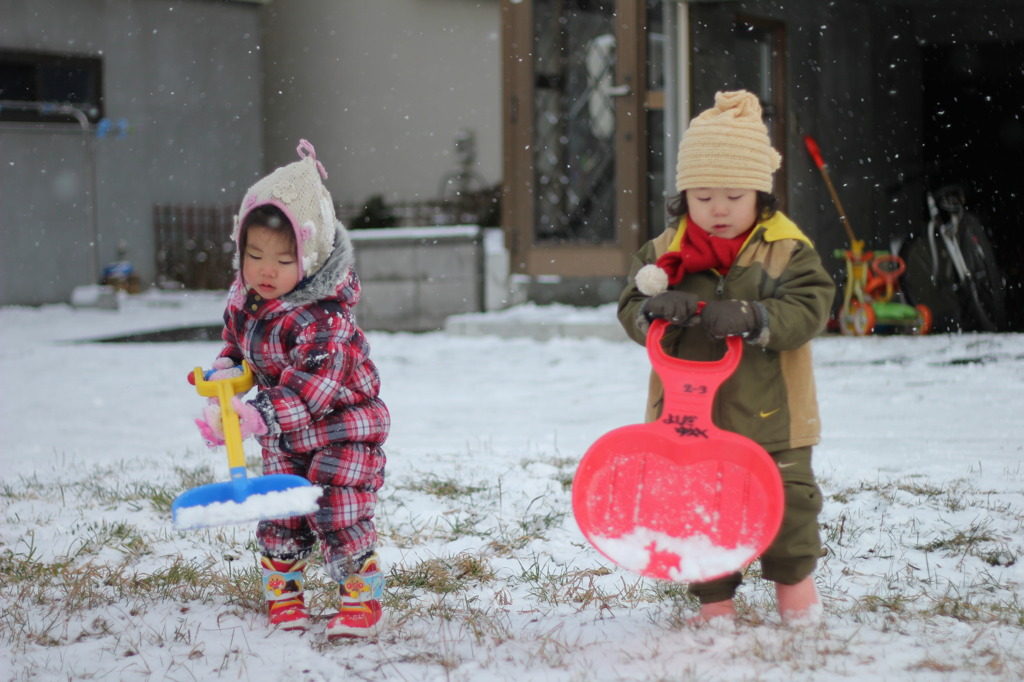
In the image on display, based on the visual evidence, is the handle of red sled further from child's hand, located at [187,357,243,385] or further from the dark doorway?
the dark doorway

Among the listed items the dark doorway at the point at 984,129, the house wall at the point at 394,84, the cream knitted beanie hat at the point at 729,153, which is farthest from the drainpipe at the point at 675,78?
the house wall at the point at 394,84

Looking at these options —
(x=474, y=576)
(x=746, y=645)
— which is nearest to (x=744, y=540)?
(x=746, y=645)

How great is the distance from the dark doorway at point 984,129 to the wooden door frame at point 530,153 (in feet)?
12.8

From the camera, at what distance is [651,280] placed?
2.18m

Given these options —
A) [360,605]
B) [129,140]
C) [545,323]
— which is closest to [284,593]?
[360,605]

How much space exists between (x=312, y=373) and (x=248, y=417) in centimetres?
16

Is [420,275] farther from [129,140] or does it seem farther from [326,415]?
[326,415]

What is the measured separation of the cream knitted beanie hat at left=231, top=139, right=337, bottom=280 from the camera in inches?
89.7

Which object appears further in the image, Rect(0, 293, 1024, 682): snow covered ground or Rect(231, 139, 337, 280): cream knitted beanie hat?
Rect(231, 139, 337, 280): cream knitted beanie hat

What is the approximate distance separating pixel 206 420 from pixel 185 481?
168 centimetres

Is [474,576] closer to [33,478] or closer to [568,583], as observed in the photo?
[568,583]

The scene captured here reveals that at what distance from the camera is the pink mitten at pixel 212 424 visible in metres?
2.18

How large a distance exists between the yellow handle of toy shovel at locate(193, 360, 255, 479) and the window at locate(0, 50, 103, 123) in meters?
13.2

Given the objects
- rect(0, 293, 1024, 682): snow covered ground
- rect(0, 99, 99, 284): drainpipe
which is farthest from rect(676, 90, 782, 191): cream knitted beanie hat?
rect(0, 99, 99, 284): drainpipe
